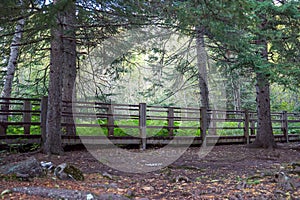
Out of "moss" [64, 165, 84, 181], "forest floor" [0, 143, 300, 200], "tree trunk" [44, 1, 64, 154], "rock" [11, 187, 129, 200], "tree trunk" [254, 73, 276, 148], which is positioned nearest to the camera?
"rock" [11, 187, 129, 200]

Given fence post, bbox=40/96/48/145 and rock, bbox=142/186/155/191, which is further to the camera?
fence post, bbox=40/96/48/145

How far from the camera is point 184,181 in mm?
5047

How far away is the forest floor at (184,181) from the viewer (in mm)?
4059

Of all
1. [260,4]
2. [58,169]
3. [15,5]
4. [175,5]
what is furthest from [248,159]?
[15,5]

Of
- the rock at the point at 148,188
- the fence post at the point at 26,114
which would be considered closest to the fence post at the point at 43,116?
the fence post at the point at 26,114

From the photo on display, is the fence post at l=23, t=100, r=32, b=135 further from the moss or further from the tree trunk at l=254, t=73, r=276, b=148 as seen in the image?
the tree trunk at l=254, t=73, r=276, b=148

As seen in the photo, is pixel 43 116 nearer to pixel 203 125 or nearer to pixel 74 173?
pixel 74 173

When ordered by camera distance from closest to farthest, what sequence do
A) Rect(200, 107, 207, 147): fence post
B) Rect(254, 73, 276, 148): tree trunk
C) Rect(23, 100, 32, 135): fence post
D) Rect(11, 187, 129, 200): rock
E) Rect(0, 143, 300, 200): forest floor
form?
Rect(11, 187, 129, 200): rock
Rect(0, 143, 300, 200): forest floor
Rect(23, 100, 32, 135): fence post
Rect(254, 73, 276, 148): tree trunk
Rect(200, 107, 207, 147): fence post

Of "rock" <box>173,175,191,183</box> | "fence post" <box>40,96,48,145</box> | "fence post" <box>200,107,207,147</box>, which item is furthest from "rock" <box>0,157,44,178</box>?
"fence post" <box>200,107,207,147</box>

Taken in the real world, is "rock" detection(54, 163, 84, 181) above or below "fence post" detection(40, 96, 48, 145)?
below

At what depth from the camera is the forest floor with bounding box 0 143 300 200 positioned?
160 inches

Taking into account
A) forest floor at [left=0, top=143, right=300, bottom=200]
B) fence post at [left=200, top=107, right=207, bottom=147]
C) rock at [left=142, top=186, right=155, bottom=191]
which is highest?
fence post at [left=200, top=107, right=207, bottom=147]

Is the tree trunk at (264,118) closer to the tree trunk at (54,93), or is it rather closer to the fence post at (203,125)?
the fence post at (203,125)

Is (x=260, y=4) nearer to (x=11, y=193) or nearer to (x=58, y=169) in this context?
(x=58, y=169)
